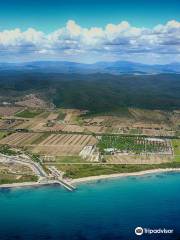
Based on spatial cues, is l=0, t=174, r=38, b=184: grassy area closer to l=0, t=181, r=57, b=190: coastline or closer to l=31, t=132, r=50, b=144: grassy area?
l=0, t=181, r=57, b=190: coastline

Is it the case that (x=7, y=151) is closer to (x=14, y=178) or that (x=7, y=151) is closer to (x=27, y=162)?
(x=27, y=162)

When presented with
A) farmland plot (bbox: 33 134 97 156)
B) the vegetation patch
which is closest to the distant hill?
farmland plot (bbox: 33 134 97 156)

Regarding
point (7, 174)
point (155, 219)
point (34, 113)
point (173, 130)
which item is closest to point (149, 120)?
point (173, 130)

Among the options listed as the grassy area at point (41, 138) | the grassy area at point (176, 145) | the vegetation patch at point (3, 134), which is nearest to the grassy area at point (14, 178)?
the grassy area at point (41, 138)

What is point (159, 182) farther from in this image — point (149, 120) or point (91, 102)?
point (91, 102)

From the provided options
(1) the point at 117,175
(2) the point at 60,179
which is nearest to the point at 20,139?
(2) the point at 60,179
